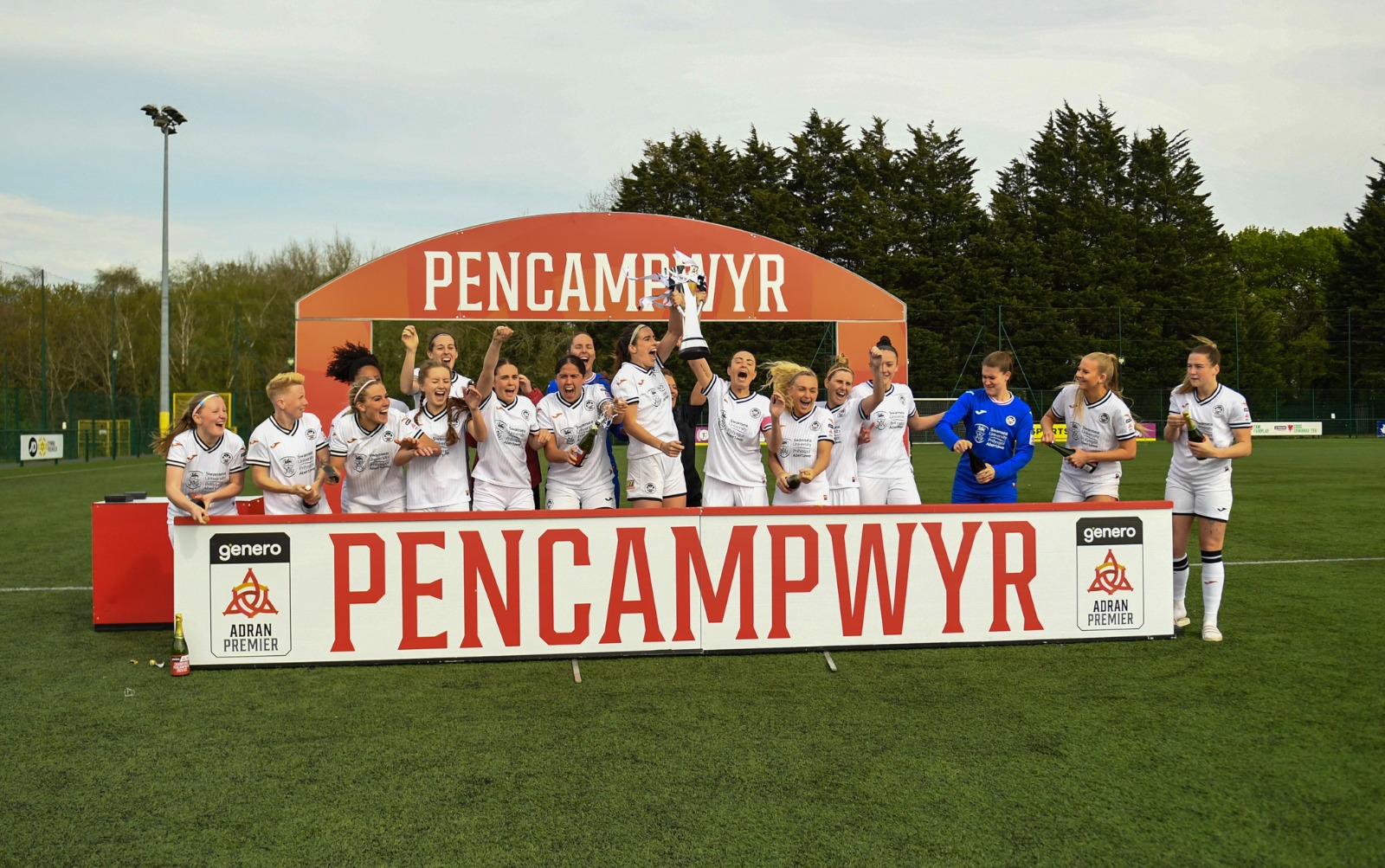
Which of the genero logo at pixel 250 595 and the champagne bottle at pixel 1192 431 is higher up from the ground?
the champagne bottle at pixel 1192 431

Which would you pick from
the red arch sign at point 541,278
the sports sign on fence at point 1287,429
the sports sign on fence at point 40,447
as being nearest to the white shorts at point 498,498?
the red arch sign at point 541,278

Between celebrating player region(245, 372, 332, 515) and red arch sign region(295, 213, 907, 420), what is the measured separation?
18.5ft

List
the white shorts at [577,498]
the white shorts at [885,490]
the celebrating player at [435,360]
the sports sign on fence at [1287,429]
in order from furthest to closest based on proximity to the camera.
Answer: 1. the sports sign on fence at [1287,429]
2. the white shorts at [885,490]
3. the celebrating player at [435,360]
4. the white shorts at [577,498]

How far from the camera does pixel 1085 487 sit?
261 inches

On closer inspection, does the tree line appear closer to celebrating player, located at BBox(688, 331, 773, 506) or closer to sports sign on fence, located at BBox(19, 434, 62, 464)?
sports sign on fence, located at BBox(19, 434, 62, 464)

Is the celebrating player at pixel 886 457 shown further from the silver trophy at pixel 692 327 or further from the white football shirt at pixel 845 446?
the silver trophy at pixel 692 327

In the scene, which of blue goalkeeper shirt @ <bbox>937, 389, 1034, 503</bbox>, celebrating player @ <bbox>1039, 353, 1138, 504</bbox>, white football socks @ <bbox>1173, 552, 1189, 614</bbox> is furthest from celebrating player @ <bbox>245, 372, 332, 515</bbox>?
white football socks @ <bbox>1173, 552, 1189, 614</bbox>

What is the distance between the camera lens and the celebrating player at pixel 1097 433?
6.48 meters

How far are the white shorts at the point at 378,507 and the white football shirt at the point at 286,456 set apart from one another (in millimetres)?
172

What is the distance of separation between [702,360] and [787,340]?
114 feet

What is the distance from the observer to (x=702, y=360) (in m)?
6.24

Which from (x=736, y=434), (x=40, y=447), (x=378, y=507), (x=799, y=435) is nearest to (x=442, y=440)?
(x=378, y=507)

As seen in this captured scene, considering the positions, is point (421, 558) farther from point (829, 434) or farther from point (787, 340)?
point (787, 340)

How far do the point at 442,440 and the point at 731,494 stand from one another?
1848 millimetres
